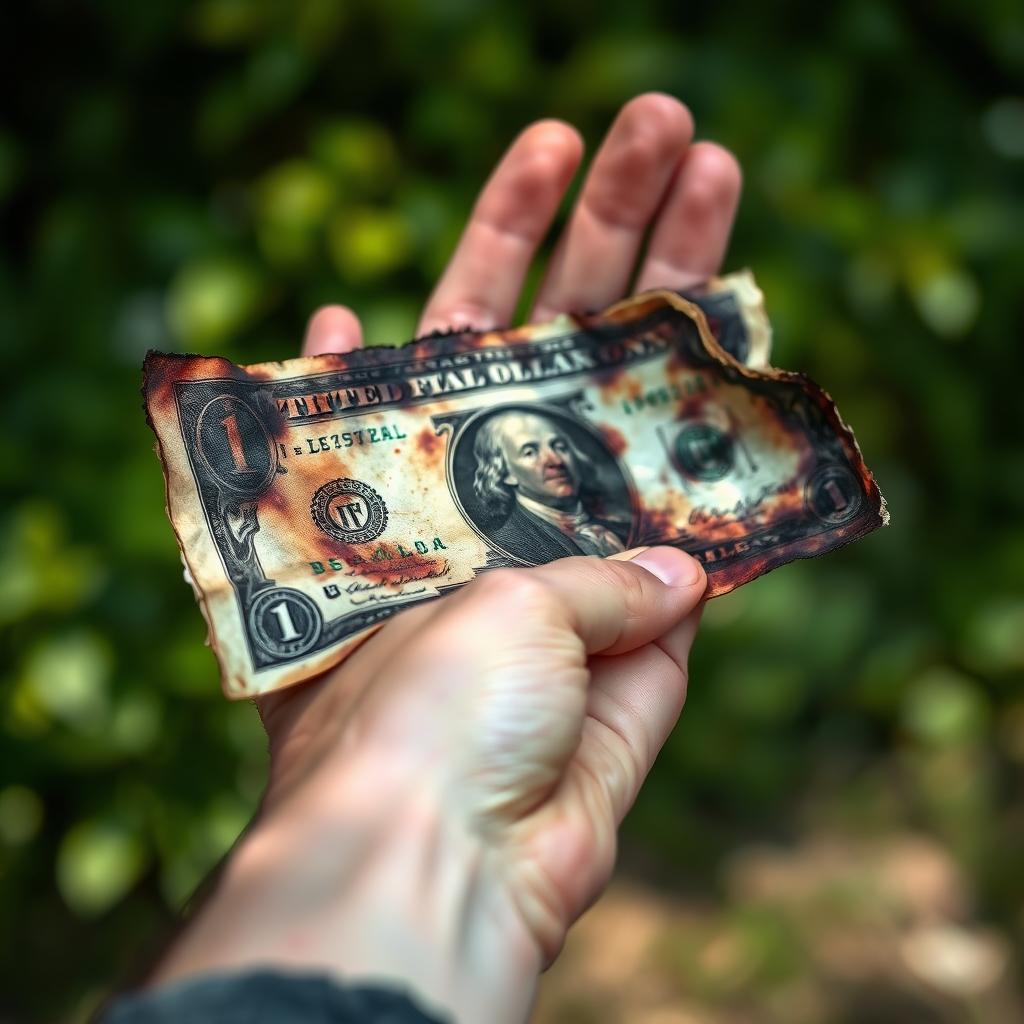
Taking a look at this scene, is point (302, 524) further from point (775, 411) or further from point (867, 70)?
point (867, 70)

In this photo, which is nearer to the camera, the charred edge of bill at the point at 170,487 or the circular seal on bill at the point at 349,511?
the charred edge of bill at the point at 170,487

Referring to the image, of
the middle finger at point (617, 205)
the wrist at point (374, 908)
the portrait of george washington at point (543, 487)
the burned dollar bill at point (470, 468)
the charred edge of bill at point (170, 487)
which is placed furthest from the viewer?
the middle finger at point (617, 205)

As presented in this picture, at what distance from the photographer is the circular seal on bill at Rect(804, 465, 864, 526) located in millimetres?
1373

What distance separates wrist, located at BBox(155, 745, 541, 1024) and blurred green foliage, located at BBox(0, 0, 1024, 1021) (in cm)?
93

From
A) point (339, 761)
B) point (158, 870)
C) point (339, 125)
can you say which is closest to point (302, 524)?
point (339, 761)

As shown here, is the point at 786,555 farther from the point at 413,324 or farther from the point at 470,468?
the point at 413,324

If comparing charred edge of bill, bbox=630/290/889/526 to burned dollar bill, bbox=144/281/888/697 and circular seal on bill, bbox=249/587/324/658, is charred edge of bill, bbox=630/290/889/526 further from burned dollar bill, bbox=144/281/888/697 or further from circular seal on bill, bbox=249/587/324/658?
circular seal on bill, bbox=249/587/324/658

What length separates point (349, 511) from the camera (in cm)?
131

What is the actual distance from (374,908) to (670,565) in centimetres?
56

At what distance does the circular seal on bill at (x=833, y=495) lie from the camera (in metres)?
1.37

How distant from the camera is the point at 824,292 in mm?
2055

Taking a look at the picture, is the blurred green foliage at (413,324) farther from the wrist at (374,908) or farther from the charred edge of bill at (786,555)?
the wrist at (374,908)

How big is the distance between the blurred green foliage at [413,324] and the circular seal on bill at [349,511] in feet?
1.86

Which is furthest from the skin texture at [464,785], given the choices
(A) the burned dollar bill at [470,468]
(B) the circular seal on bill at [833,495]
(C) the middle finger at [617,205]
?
(C) the middle finger at [617,205]
